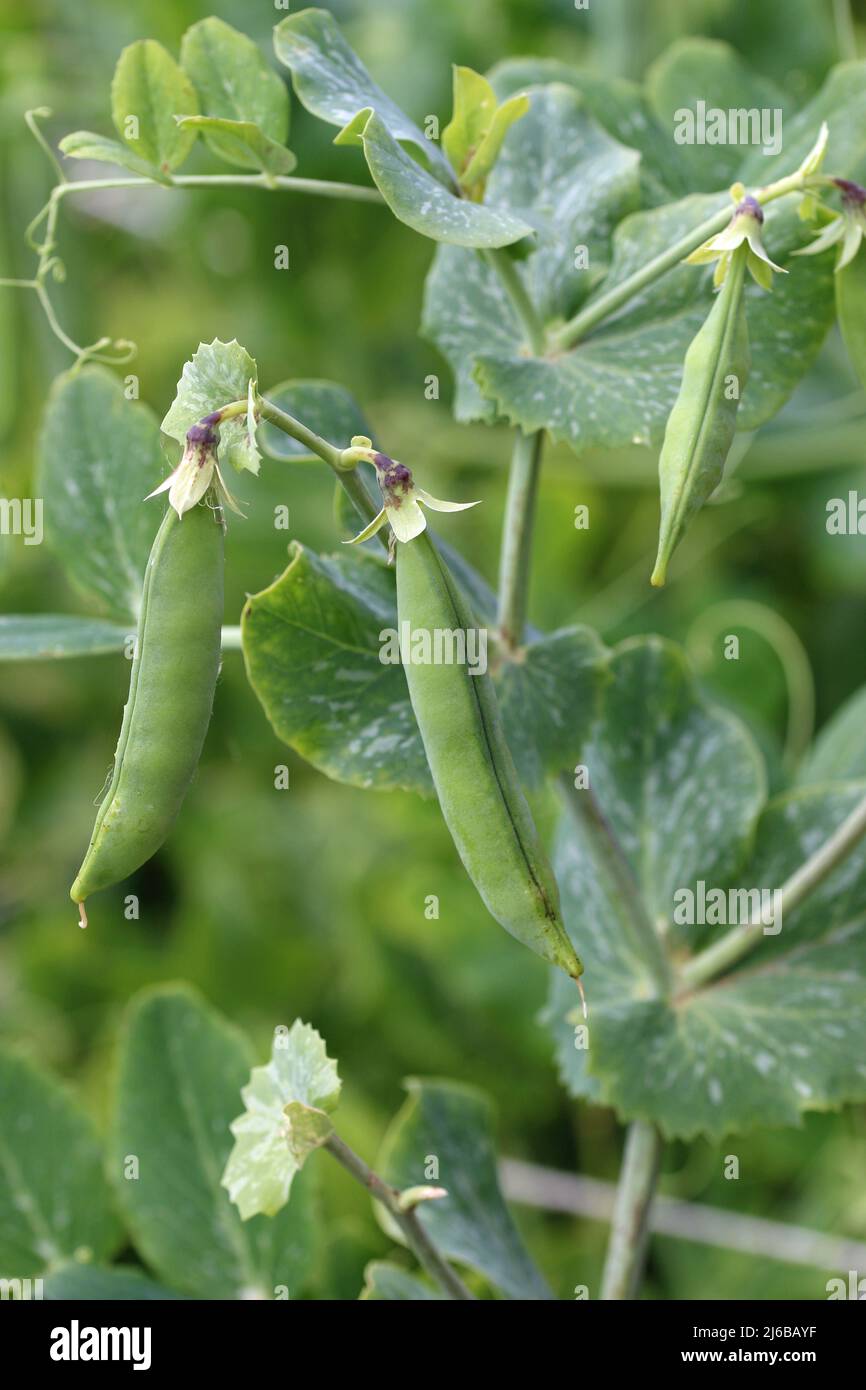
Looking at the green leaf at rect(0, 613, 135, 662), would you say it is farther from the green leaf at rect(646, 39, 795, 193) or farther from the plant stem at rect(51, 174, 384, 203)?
the green leaf at rect(646, 39, 795, 193)

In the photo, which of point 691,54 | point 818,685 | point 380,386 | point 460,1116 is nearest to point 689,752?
point 460,1116

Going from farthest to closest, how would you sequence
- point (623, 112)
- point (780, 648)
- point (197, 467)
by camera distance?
point (780, 648) < point (623, 112) < point (197, 467)

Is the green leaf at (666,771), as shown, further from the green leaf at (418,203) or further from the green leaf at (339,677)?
the green leaf at (418,203)

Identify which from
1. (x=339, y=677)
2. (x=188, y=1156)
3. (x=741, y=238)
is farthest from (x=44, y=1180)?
(x=741, y=238)

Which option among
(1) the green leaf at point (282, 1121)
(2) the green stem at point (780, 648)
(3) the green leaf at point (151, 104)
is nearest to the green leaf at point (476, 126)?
(3) the green leaf at point (151, 104)

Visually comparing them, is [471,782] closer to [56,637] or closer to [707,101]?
[56,637]

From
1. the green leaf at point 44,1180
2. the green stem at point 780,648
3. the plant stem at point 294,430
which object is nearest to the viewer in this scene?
the plant stem at point 294,430

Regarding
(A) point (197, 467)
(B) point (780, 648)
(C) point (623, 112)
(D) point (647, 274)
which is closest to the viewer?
(A) point (197, 467)
